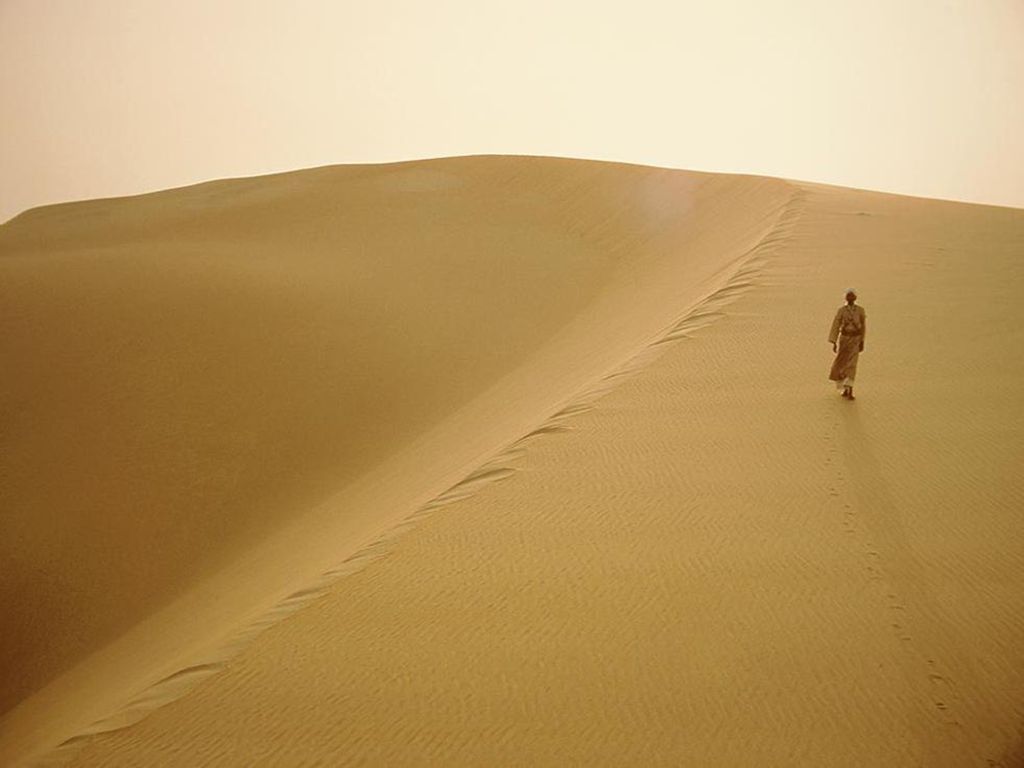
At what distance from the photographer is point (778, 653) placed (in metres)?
3.79

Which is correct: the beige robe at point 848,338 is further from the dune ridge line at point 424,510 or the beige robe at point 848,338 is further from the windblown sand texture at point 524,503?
the dune ridge line at point 424,510

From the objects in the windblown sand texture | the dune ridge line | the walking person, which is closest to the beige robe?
the walking person

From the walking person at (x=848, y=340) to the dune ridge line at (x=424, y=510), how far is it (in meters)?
1.91

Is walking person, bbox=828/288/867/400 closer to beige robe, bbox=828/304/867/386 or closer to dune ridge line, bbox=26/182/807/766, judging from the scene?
beige robe, bbox=828/304/867/386

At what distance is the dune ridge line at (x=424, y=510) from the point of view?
3951 mm

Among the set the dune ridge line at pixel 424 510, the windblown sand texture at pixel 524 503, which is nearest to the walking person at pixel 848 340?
the windblown sand texture at pixel 524 503

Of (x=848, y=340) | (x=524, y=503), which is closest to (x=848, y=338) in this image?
(x=848, y=340)

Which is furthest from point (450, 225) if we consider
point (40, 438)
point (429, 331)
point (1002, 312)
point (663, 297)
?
point (1002, 312)

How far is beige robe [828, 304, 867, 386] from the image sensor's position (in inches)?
280

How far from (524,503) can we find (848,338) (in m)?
3.68

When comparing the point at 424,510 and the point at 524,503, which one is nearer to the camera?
the point at 524,503

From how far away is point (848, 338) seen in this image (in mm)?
7129

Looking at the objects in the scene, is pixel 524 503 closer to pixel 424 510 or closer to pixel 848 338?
pixel 424 510

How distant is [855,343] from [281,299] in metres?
9.38
